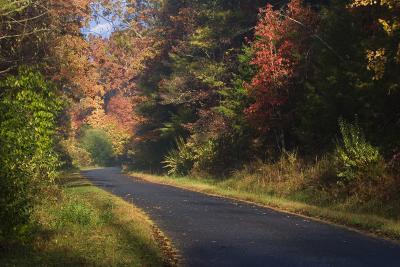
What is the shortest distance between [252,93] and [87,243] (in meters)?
14.2

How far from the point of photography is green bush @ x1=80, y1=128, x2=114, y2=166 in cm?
8121

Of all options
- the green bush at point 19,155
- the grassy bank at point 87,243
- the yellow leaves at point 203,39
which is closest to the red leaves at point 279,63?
the yellow leaves at point 203,39

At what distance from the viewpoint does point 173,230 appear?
41.4ft

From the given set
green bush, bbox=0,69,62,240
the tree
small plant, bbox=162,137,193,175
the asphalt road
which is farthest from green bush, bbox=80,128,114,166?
green bush, bbox=0,69,62,240

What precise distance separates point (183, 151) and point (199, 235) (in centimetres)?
2344

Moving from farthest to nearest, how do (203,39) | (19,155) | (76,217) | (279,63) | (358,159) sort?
(203,39) → (279,63) → (358,159) → (76,217) → (19,155)

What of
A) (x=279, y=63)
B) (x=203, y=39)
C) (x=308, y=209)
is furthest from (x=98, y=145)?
(x=308, y=209)

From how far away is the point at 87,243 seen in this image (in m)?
9.77

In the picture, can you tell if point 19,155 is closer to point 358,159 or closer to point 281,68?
point 358,159

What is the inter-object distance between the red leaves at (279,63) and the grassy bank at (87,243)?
1009cm

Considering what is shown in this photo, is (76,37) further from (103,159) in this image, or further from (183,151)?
(103,159)

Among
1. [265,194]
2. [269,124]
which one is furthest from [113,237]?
[269,124]

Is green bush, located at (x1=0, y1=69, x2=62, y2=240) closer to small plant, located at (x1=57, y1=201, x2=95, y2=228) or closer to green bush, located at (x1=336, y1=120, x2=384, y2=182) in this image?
small plant, located at (x1=57, y1=201, x2=95, y2=228)

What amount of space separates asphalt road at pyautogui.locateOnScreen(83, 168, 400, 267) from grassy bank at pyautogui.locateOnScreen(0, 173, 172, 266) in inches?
27.3
